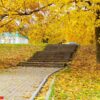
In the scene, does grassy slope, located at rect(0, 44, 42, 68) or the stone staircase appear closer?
the stone staircase

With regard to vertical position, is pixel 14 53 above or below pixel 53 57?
above

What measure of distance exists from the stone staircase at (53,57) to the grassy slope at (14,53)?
125 cm

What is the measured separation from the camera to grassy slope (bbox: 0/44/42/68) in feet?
105

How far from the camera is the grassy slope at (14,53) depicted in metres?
31.9

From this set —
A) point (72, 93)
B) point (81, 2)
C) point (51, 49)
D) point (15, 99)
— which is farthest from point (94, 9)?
point (51, 49)

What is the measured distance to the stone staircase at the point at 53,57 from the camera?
1157 inches

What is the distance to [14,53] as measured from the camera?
3791cm

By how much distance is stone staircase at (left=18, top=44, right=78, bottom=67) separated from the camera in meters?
29.4

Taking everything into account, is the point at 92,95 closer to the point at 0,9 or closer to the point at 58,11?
the point at 58,11

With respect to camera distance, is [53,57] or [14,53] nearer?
[53,57]

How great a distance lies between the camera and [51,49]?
124ft

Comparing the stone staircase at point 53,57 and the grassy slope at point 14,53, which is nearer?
the stone staircase at point 53,57

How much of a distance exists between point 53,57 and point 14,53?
269 inches

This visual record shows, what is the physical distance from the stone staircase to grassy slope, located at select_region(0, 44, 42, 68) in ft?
4.09
